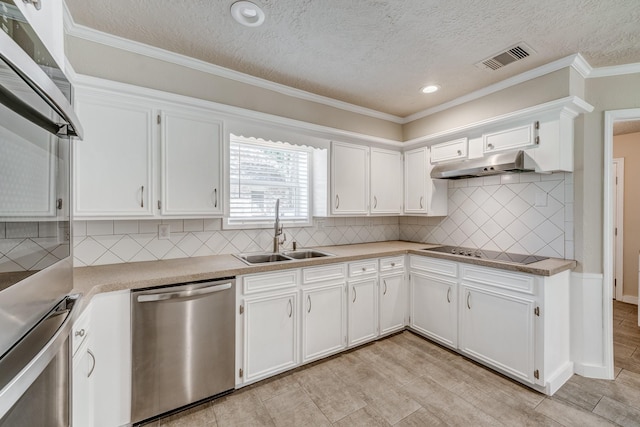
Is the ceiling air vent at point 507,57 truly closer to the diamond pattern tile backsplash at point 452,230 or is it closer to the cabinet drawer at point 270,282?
the diamond pattern tile backsplash at point 452,230

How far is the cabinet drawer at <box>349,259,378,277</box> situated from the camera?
268 centimetres

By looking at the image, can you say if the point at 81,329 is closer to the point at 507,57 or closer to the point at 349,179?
the point at 349,179

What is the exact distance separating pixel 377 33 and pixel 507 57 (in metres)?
1.14

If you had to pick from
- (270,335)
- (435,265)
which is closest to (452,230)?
(435,265)

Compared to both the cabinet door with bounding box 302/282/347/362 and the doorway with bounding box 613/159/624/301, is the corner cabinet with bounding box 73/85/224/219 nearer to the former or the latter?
the cabinet door with bounding box 302/282/347/362

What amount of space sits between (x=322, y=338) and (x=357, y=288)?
0.56 meters

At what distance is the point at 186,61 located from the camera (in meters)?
2.31

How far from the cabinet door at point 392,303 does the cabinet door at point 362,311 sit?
4.0 inches

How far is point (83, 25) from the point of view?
192 cm

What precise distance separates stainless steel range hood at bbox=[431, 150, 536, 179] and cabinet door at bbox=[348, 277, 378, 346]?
53.2 inches

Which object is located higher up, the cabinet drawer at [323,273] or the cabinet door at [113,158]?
the cabinet door at [113,158]

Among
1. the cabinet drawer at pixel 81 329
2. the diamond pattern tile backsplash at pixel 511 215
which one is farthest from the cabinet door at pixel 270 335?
the diamond pattern tile backsplash at pixel 511 215

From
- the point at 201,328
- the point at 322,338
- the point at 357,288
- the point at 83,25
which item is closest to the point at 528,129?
the point at 357,288

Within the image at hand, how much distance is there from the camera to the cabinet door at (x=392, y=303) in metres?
2.92
